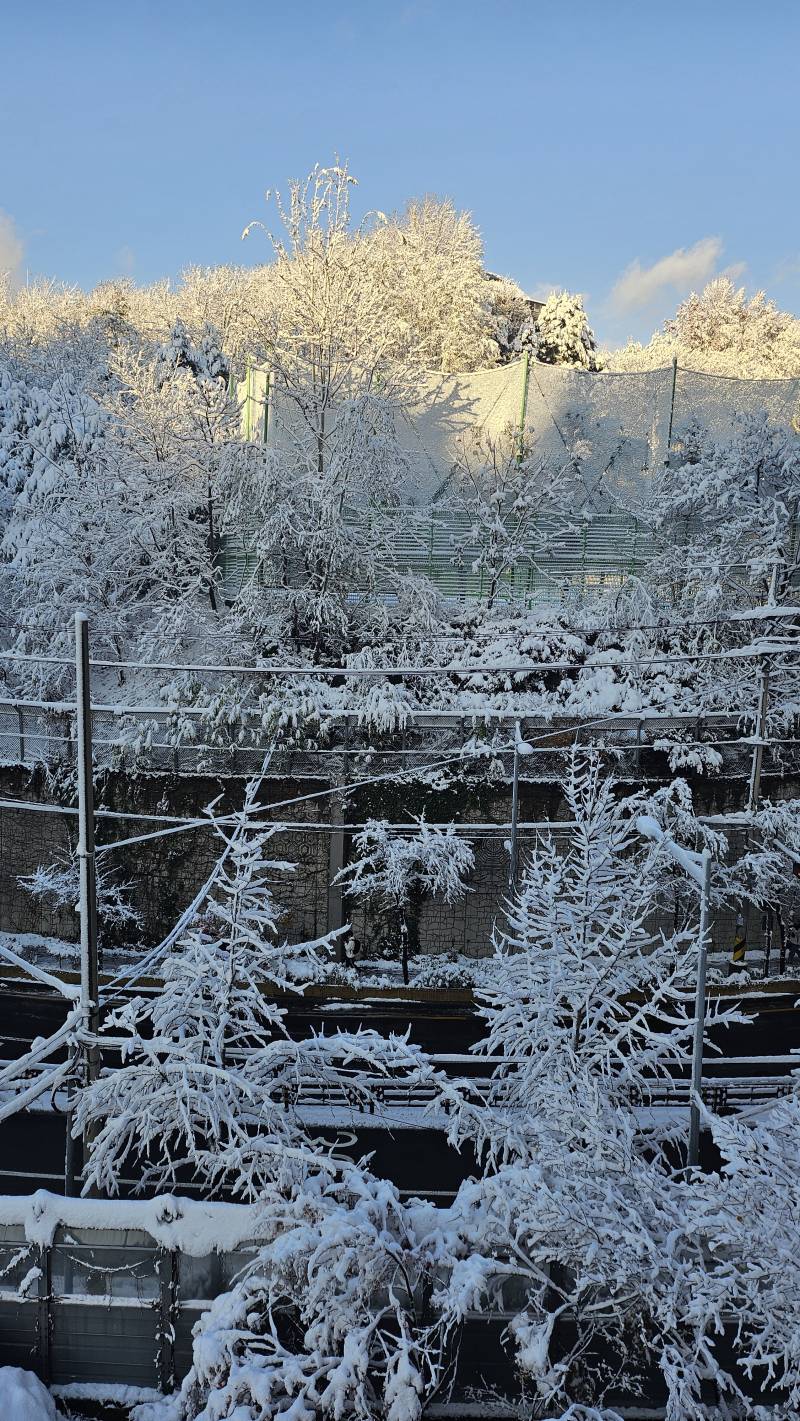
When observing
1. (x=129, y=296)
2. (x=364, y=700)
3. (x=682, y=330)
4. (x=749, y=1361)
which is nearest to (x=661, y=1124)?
(x=749, y=1361)

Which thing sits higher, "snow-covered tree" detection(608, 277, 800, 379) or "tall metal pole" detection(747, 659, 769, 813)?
"snow-covered tree" detection(608, 277, 800, 379)

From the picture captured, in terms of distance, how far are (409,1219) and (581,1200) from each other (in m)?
1.36

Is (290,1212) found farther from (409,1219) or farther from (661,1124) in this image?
(661,1124)

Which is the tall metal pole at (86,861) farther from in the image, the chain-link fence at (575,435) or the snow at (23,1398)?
the chain-link fence at (575,435)

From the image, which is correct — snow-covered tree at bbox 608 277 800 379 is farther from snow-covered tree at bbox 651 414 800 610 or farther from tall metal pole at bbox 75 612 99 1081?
tall metal pole at bbox 75 612 99 1081

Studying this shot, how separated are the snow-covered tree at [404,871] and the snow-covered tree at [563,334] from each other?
78.2ft

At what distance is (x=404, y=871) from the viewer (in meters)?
16.5

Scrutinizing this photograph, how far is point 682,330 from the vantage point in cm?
5312

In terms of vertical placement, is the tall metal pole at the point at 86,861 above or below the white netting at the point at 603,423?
below

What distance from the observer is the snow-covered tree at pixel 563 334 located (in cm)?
3538

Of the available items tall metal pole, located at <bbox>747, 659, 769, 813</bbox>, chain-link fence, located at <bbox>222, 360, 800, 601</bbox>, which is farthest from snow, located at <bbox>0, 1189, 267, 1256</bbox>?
chain-link fence, located at <bbox>222, 360, 800, 601</bbox>

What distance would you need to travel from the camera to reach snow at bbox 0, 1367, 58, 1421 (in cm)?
702

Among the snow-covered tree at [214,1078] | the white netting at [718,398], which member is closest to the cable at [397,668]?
the snow-covered tree at [214,1078]

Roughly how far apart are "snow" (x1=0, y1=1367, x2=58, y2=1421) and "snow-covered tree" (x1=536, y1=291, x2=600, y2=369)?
34.2 m
